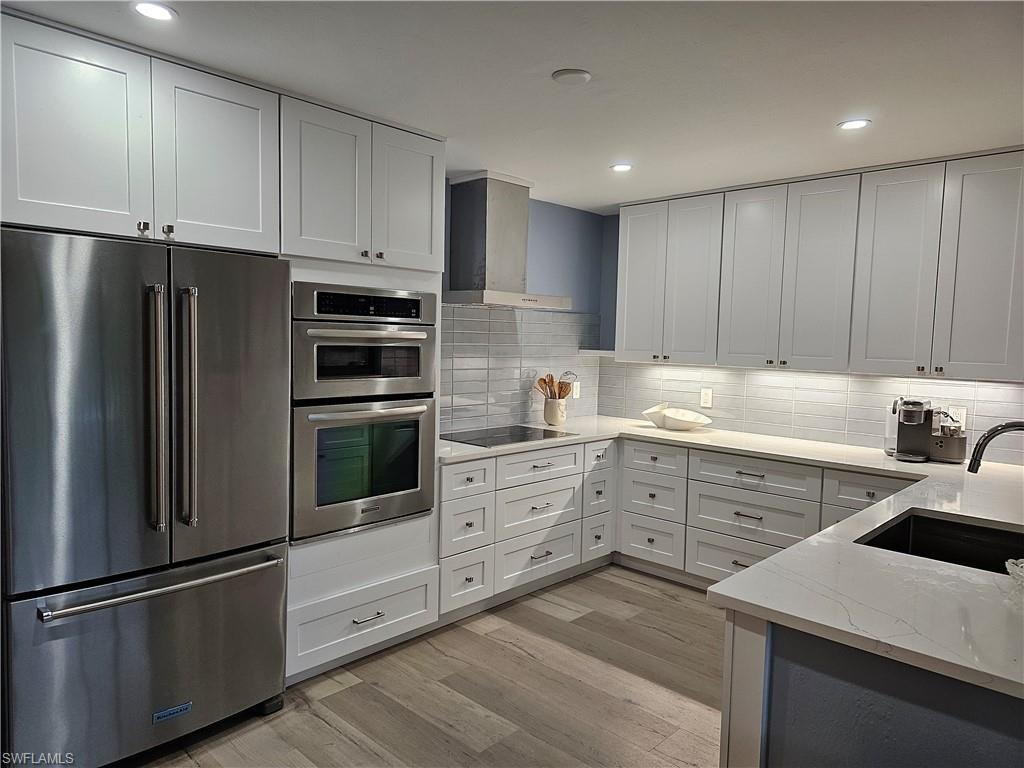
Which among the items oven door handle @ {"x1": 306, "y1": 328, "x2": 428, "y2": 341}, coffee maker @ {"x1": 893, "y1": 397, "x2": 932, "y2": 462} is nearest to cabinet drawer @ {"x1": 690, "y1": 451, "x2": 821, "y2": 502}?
coffee maker @ {"x1": 893, "y1": 397, "x2": 932, "y2": 462}

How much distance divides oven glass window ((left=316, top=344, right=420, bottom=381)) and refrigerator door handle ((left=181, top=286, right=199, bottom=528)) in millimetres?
518

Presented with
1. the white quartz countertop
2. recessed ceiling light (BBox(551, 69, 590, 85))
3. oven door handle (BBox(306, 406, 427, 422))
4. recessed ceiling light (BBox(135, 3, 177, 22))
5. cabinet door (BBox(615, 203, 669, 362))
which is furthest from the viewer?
cabinet door (BBox(615, 203, 669, 362))

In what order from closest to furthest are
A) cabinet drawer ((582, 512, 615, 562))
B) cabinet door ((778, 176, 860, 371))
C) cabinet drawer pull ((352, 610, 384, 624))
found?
cabinet drawer pull ((352, 610, 384, 624)) → cabinet door ((778, 176, 860, 371)) → cabinet drawer ((582, 512, 615, 562))

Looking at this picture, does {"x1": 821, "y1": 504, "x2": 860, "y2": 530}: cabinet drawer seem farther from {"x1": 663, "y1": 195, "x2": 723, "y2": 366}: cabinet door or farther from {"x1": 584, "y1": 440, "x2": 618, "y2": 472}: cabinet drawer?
{"x1": 584, "y1": 440, "x2": 618, "y2": 472}: cabinet drawer

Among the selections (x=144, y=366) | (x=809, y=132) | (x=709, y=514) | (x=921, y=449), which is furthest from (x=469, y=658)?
(x=809, y=132)

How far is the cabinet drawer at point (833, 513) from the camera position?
132 inches

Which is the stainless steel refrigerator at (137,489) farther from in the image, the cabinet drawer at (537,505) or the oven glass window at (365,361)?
the cabinet drawer at (537,505)

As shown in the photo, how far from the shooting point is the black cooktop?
3.76 m

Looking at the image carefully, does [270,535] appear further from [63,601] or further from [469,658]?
[469,658]

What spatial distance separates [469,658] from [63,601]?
1.68 metres

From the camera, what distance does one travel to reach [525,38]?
2.09m

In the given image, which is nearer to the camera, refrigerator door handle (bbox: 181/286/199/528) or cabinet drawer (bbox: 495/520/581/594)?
refrigerator door handle (bbox: 181/286/199/528)

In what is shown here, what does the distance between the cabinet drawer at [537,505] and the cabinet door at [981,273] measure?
6.67ft

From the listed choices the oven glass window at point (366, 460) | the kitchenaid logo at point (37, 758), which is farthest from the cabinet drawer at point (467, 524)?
the kitchenaid logo at point (37, 758)
